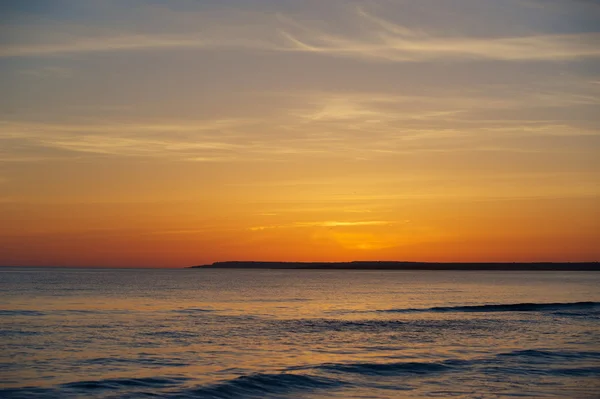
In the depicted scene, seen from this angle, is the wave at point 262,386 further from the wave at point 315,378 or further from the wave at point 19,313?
the wave at point 19,313

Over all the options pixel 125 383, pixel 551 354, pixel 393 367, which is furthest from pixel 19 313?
pixel 551 354

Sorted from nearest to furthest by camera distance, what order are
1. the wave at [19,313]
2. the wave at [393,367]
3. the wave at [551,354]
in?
the wave at [393,367]
the wave at [551,354]
the wave at [19,313]

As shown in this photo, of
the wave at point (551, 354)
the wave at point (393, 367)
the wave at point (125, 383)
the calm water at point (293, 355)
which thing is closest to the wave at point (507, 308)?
the calm water at point (293, 355)

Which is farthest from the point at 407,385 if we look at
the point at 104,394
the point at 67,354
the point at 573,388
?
the point at 67,354

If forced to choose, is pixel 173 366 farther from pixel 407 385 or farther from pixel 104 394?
pixel 407 385

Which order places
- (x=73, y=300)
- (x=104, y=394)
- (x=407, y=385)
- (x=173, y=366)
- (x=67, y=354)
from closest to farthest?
(x=104, y=394), (x=407, y=385), (x=173, y=366), (x=67, y=354), (x=73, y=300)

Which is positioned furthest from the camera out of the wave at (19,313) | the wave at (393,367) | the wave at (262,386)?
the wave at (19,313)

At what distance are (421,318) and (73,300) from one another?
3868 centimetres

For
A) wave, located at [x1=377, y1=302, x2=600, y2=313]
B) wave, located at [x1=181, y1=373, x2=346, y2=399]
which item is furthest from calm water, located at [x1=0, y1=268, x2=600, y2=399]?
wave, located at [x1=377, y1=302, x2=600, y2=313]

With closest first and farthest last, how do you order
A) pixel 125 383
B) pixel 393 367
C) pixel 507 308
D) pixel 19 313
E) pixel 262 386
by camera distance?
pixel 125 383 < pixel 262 386 < pixel 393 367 < pixel 19 313 < pixel 507 308

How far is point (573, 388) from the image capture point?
26.0 m

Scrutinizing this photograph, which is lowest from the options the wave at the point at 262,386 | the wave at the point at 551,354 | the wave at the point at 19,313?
the wave at the point at 262,386

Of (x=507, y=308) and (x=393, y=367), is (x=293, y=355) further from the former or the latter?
(x=507, y=308)

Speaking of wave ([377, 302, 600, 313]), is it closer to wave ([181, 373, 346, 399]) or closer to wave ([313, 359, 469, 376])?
wave ([313, 359, 469, 376])
